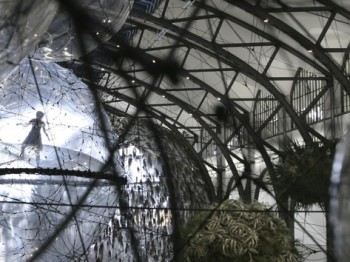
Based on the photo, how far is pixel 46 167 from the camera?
9.73 ft

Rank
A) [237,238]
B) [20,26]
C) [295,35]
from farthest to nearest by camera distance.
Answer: [295,35], [237,238], [20,26]

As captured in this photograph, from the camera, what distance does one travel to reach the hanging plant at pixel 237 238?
10.8ft

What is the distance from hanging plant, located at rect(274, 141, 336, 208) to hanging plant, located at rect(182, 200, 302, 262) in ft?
0.54

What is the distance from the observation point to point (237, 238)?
3.36 m

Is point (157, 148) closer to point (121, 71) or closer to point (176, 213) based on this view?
point (176, 213)

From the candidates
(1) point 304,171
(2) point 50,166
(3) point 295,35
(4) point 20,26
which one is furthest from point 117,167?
(3) point 295,35

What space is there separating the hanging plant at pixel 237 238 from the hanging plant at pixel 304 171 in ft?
0.54

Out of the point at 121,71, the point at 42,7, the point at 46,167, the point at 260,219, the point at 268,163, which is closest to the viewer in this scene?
the point at 42,7

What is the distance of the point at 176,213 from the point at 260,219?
Answer: 354 millimetres

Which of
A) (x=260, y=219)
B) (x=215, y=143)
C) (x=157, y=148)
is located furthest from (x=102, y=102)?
(x=260, y=219)

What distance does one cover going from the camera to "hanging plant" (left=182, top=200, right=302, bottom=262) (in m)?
3.29

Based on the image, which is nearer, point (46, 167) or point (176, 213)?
point (46, 167)

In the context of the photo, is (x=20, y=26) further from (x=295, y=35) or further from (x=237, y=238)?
(x=295, y=35)

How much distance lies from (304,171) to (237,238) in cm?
38
